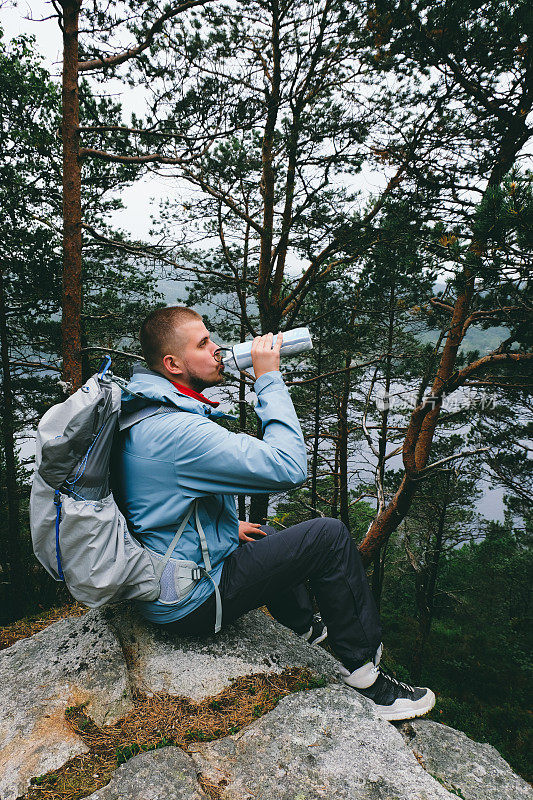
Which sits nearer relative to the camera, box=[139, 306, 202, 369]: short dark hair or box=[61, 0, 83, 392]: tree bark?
box=[139, 306, 202, 369]: short dark hair

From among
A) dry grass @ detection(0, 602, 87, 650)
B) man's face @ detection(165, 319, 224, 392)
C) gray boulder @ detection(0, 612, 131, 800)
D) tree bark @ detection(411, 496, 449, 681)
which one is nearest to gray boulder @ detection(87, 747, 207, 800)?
gray boulder @ detection(0, 612, 131, 800)

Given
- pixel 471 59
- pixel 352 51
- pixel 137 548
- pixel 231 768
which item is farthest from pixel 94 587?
pixel 352 51

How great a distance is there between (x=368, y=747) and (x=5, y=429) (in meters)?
8.40

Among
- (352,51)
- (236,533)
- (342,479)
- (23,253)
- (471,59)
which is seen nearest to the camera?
(236,533)

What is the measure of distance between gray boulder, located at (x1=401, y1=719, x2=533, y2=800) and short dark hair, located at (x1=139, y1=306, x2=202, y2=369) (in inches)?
96.0

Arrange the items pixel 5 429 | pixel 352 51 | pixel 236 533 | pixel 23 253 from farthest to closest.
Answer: pixel 5 429 → pixel 23 253 → pixel 352 51 → pixel 236 533

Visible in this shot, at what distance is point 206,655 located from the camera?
7.64ft

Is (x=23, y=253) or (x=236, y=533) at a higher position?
(x=23, y=253)

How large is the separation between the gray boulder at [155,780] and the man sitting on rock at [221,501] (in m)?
0.57

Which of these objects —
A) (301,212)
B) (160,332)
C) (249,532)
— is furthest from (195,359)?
(301,212)

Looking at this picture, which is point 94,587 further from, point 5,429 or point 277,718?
point 5,429

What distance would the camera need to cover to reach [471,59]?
457 cm

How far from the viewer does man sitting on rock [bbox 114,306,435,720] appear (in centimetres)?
185

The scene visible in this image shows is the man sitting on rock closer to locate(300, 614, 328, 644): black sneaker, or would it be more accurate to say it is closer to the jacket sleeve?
the jacket sleeve
